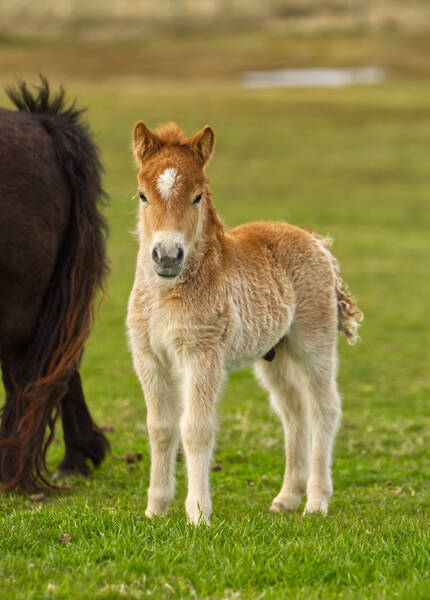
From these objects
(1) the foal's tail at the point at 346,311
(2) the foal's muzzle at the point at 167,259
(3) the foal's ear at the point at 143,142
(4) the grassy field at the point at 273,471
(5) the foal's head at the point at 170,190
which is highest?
(3) the foal's ear at the point at 143,142

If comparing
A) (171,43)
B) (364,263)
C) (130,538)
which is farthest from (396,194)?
(171,43)

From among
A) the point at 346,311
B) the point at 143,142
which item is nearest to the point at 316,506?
the point at 346,311

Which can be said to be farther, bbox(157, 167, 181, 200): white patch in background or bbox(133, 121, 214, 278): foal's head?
bbox(157, 167, 181, 200): white patch in background

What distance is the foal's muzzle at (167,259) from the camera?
4.29 meters

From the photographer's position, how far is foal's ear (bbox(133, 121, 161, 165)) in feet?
15.2

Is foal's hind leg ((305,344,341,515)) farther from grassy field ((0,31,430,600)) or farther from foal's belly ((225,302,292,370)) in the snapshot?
foal's belly ((225,302,292,370))

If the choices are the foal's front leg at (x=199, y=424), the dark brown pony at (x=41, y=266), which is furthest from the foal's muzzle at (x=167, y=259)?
the dark brown pony at (x=41, y=266)

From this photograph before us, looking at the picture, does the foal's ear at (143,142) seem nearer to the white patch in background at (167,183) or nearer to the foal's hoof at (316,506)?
the white patch in background at (167,183)

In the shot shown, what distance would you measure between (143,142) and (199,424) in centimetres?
161

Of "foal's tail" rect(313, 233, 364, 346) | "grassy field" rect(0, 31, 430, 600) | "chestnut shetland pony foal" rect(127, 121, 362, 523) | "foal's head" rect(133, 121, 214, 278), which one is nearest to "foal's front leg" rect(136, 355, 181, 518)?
"chestnut shetland pony foal" rect(127, 121, 362, 523)

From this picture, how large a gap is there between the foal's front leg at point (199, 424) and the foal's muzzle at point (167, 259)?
2.02 feet

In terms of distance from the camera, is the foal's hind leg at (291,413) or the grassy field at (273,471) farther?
the foal's hind leg at (291,413)

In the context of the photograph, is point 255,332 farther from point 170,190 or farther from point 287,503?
point 287,503

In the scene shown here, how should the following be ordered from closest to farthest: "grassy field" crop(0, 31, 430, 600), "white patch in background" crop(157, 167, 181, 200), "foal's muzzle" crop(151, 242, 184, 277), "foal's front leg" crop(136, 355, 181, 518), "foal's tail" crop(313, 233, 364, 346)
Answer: "grassy field" crop(0, 31, 430, 600) → "foal's muzzle" crop(151, 242, 184, 277) → "white patch in background" crop(157, 167, 181, 200) → "foal's front leg" crop(136, 355, 181, 518) → "foal's tail" crop(313, 233, 364, 346)
